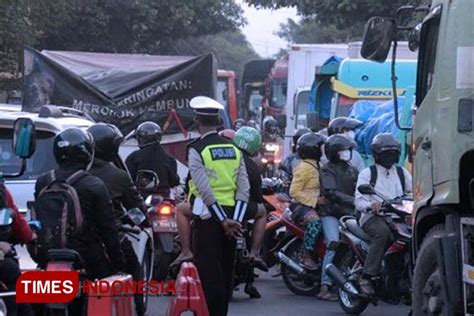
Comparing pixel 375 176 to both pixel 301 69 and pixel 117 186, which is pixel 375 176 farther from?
pixel 301 69

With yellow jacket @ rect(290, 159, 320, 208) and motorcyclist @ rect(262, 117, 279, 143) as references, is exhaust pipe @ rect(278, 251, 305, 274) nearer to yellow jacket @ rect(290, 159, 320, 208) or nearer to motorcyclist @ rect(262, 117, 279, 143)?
yellow jacket @ rect(290, 159, 320, 208)

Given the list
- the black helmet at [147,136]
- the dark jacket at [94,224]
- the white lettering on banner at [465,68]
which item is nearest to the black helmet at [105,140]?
the dark jacket at [94,224]

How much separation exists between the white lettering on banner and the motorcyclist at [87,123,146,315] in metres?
2.99

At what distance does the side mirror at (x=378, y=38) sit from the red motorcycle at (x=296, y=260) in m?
4.14

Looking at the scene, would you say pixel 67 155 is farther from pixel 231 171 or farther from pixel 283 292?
pixel 283 292

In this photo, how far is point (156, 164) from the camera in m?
13.4

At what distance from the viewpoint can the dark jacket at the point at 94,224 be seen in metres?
7.34

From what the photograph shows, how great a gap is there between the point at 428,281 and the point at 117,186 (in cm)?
262

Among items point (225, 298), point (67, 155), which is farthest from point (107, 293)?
point (225, 298)

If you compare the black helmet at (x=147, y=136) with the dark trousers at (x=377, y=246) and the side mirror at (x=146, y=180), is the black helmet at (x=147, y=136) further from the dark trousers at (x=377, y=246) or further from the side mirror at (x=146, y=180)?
the dark trousers at (x=377, y=246)

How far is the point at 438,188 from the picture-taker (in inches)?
316

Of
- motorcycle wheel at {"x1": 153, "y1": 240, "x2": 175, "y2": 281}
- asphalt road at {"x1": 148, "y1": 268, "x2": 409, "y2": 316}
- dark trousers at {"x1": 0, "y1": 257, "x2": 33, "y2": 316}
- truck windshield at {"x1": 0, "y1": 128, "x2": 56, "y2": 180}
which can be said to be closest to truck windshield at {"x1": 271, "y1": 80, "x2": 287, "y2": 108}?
asphalt road at {"x1": 148, "y1": 268, "x2": 409, "y2": 316}

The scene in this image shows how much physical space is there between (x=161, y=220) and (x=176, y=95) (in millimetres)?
6937

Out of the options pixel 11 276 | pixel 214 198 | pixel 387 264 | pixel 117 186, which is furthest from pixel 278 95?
pixel 11 276
